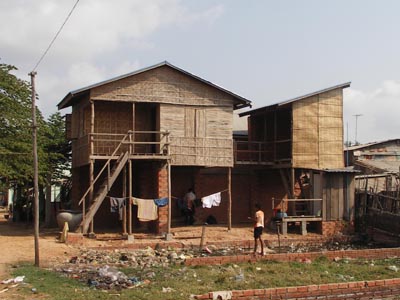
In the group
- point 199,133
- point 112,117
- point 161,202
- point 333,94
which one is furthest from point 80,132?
point 333,94

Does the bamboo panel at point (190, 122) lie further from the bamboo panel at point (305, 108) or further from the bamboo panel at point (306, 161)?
the bamboo panel at point (306, 161)

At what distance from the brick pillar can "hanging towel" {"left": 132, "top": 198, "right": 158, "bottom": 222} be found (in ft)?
2.35

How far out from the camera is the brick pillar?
21.7 m

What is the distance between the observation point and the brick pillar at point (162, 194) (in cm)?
2167

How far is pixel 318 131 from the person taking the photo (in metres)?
24.1

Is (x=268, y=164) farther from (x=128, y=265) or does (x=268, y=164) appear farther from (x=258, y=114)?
(x=128, y=265)

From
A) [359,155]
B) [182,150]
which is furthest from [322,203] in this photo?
[359,155]

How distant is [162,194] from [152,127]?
334 centimetres

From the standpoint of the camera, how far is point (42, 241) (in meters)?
19.1

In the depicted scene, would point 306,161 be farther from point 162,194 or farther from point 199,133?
point 162,194

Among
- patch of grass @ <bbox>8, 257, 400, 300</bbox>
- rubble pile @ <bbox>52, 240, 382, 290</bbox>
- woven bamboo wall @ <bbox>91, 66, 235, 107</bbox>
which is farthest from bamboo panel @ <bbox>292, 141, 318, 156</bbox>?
patch of grass @ <bbox>8, 257, 400, 300</bbox>

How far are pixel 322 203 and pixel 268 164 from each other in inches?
128

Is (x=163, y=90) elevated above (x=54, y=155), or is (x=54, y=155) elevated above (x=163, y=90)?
(x=163, y=90)

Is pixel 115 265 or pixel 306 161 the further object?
pixel 306 161
